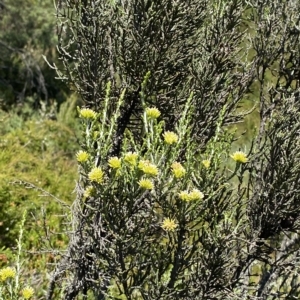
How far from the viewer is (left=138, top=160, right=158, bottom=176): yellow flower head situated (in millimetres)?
1969

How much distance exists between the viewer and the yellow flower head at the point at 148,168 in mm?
1969

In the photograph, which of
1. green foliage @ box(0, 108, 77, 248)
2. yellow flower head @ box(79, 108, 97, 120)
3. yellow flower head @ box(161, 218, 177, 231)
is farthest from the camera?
green foliage @ box(0, 108, 77, 248)

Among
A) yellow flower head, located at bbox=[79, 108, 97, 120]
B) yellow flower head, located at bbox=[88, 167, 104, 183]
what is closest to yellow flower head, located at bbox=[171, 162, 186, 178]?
yellow flower head, located at bbox=[88, 167, 104, 183]

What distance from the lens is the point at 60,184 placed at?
20.7 feet

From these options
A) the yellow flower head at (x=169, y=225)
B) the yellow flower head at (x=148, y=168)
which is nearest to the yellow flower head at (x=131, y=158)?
the yellow flower head at (x=148, y=168)

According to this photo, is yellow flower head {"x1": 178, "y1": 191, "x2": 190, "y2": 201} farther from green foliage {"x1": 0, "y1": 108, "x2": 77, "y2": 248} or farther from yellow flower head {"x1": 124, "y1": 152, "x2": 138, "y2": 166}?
green foliage {"x1": 0, "y1": 108, "x2": 77, "y2": 248}

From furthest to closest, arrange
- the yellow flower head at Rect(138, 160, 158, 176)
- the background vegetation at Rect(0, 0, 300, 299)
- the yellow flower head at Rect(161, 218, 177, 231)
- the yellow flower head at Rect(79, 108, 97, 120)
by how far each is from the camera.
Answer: the background vegetation at Rect(0, 0, 300, 299)
the yellow flower head at Rect(79, 108, 97, 120)
the yellow flower head at Rect(161, 218, 177, 231)
the yellow flower head at Rect(138, 160, 158, 176)

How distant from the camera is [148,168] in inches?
77.5

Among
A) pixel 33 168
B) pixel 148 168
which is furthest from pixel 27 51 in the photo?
pixel 148 168

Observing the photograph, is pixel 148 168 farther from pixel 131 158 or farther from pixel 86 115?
pixel 86 115

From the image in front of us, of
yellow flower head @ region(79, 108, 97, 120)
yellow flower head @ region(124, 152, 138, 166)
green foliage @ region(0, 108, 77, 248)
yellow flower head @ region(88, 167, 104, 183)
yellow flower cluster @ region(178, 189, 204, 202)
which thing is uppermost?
yellow flower head @ region(79, 108, 97, 120)

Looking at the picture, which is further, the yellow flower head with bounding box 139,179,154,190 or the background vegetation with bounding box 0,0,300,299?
the background vegetation with bounding box 0,0,300,299

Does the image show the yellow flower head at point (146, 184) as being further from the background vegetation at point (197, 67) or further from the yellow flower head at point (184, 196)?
the background vegetation at point (197, 67)

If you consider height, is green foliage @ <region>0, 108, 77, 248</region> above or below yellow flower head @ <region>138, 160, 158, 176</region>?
below
